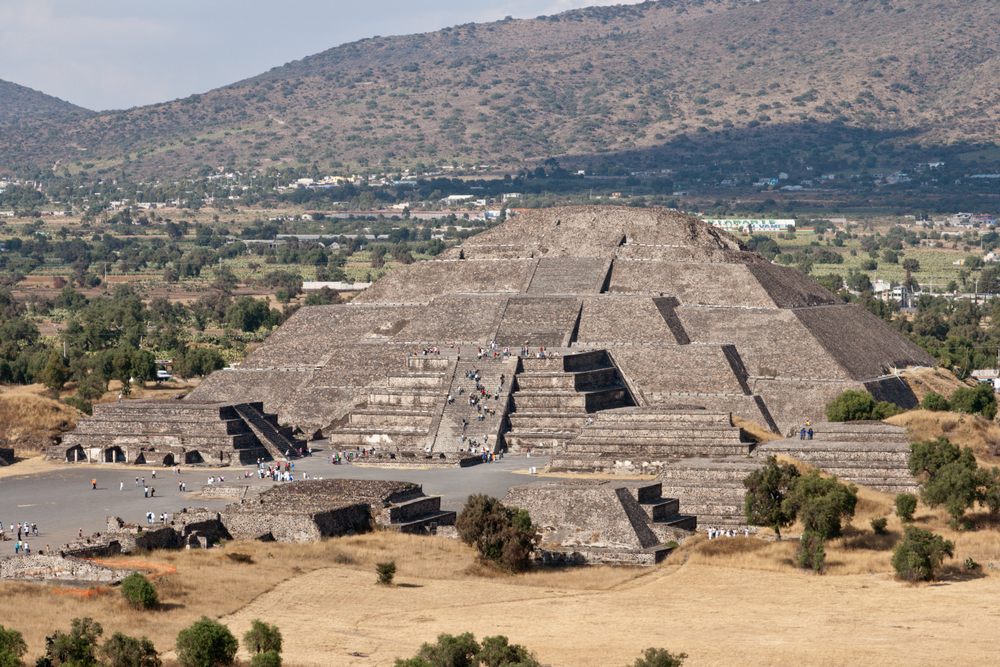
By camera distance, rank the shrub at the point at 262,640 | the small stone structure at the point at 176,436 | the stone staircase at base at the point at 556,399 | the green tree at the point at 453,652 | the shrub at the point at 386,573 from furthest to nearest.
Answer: the stone staircase at base at the point at 556,399 → the small stone structure at the point at 176,436 → the shrub at the point at 386,573 → the shrub at the point at 262,640 → the green tree at the point at 453,652

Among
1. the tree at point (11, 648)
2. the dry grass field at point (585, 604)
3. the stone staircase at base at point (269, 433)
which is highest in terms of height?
the stone staircase at base at point (269, 433)

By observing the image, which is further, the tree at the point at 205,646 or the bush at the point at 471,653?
the tree at the point at 205,646

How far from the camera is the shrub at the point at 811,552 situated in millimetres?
38656

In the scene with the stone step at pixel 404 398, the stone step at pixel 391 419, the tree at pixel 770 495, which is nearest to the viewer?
the tree at pixel 770 495

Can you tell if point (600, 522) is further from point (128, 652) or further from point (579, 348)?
point (579, 348)

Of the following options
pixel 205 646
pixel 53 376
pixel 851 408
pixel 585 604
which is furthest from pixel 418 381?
pixel 205 646

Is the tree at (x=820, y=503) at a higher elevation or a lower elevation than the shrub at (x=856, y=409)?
lower

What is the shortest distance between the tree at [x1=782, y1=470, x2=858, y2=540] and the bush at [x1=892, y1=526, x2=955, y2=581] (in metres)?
2.90

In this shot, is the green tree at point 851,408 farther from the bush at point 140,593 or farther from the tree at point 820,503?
the bush at point 140,593

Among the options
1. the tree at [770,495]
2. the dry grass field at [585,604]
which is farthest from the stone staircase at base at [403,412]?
the tree at [770,495]

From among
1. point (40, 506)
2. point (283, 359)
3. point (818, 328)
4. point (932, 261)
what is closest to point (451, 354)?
point (283, 359)

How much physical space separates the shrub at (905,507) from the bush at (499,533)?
1018 cm

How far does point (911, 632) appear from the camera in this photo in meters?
32.3

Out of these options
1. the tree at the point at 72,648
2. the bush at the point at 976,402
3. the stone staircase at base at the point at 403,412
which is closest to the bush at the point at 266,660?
the tree at the point at 72,648
